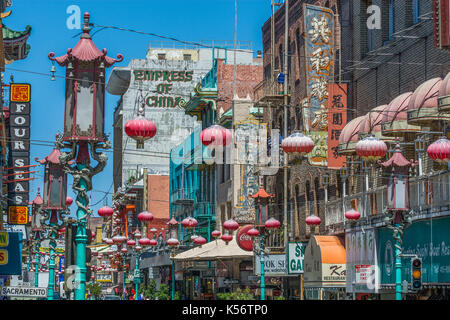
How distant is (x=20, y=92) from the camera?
4069 centimetres

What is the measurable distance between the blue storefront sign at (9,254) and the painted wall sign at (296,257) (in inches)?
452

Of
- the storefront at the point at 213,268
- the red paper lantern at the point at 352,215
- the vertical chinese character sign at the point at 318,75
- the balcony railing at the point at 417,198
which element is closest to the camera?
the balcony railing at the point at 417,198

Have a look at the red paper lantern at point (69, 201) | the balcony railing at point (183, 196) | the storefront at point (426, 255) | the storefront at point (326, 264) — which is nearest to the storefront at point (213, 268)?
the balcony railing at point (183, 196)

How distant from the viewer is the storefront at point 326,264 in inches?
1417

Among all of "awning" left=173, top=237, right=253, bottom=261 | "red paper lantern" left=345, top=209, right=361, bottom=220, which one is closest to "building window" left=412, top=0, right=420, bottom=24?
"red paper lantern" left=345, top=209, right=361, bottom=220

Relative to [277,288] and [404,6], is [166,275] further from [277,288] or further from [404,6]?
[404,6]

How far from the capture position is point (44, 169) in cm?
4212

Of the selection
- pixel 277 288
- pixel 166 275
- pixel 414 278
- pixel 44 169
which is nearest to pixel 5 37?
pixel 44 169

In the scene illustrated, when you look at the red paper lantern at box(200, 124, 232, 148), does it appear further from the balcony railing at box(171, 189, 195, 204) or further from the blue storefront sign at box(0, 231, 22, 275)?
the balcony railing at box(171, 189, 195, 204)

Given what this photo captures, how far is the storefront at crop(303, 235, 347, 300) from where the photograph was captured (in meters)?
36.0

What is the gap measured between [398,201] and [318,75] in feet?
36.2

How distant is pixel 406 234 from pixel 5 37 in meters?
19.2

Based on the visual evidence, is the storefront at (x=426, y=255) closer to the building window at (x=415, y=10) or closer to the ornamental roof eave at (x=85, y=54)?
the building window at (x=415, y=10)

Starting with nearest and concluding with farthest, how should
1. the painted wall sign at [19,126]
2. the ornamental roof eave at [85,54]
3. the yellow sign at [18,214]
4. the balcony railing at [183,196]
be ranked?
the ornamental roof eave at [85,54] < the painted wall sign at [19,126] < the yellow sign at [18,214] < the balcony railing at [183,196]
